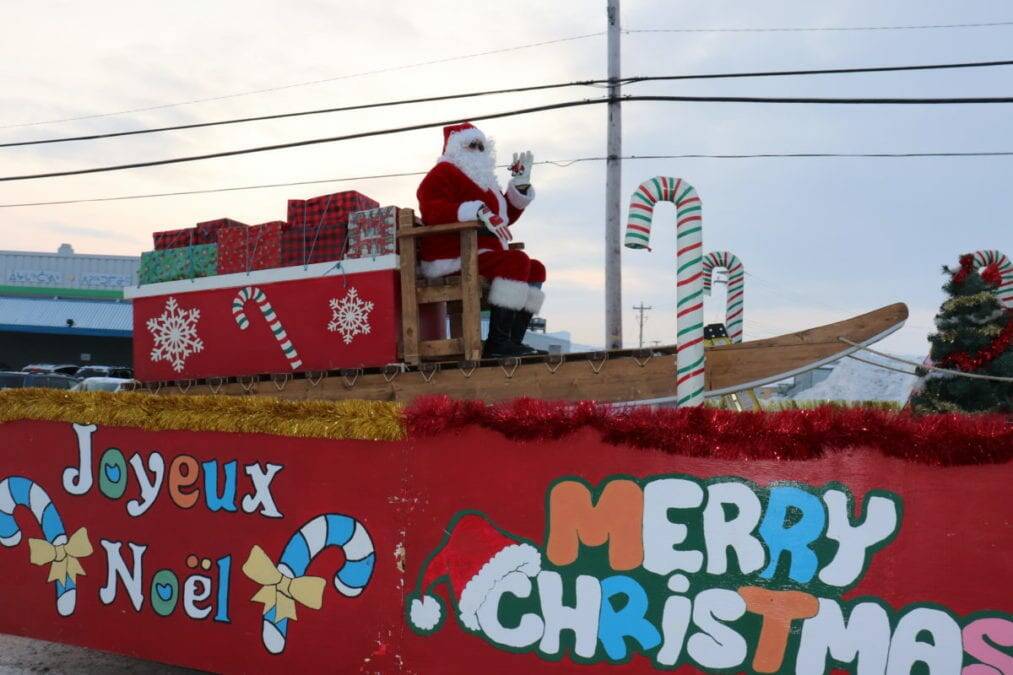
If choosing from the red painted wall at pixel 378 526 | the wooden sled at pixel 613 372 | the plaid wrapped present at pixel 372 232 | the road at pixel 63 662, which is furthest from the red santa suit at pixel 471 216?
the road at pixel 63 662

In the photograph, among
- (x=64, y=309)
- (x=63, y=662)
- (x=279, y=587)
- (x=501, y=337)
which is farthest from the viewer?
(x=64, y=309)

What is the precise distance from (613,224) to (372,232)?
1045 cm

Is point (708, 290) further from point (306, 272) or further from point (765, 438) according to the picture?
point (765, 438)

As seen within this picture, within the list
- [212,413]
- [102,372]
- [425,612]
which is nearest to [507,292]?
[212,413]

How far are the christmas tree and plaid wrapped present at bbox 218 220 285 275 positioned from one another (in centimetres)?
613

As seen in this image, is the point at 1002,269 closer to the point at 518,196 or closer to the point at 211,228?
the point at 518,196

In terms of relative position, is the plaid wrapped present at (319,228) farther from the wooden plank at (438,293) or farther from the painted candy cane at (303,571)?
the painted candy cane at (303,571)

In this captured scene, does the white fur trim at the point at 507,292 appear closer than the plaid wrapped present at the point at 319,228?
Yes

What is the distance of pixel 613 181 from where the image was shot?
51.4ft

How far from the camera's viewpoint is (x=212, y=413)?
15.2 feet

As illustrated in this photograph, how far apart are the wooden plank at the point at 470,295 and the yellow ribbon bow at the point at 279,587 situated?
189cm

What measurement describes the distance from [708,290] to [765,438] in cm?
482

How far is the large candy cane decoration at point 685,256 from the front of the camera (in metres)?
4.22

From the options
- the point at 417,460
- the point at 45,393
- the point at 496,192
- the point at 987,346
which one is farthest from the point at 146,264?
the point at 987,346
